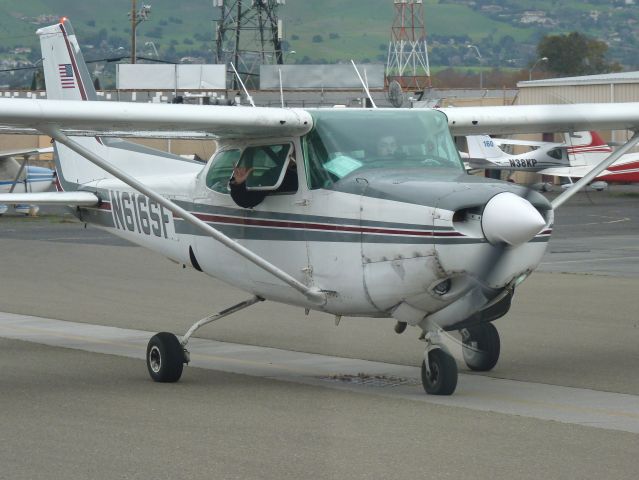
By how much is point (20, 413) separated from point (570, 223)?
28.1 m

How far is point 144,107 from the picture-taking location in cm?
1059

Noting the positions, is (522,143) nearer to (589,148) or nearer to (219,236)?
(589,148)

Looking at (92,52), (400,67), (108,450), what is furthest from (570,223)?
(92,52)

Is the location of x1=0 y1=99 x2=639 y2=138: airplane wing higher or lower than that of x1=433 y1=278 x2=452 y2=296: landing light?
higher

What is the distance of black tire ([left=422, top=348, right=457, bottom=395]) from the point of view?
394 inches

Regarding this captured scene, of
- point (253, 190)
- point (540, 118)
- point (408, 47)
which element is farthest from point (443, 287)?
point (408, 47)

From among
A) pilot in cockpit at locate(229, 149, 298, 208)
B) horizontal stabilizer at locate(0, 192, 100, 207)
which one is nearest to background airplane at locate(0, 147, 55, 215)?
horizontal stabilizer at locate(0, 192, 100, 207)

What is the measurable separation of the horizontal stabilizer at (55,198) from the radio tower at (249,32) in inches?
2574

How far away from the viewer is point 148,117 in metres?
10.5

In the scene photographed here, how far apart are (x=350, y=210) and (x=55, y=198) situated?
4121mm

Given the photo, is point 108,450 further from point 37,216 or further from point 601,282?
point 37,216

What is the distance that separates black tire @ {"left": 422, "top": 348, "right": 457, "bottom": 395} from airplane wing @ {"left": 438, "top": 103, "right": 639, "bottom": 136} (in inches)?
97.4

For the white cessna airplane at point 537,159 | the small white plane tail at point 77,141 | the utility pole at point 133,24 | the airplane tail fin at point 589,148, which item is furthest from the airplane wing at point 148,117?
the utility pole at point 133,24

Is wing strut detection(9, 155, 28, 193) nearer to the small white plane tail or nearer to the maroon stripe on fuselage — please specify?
the small white plane tail
